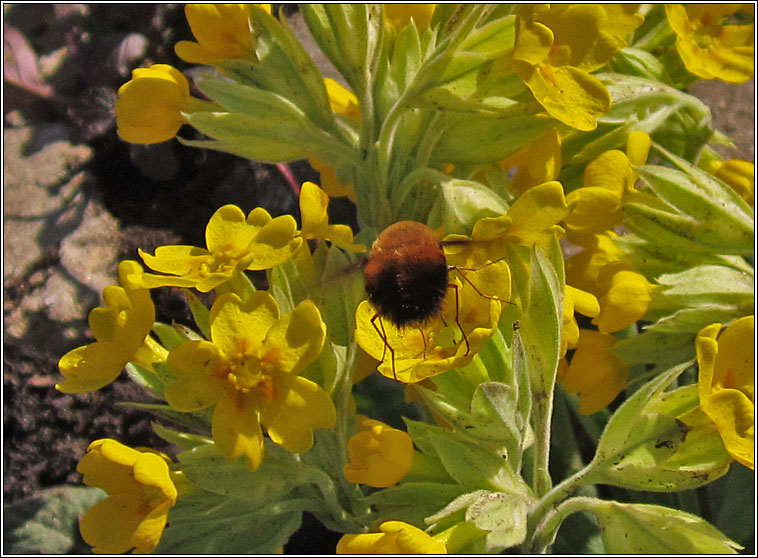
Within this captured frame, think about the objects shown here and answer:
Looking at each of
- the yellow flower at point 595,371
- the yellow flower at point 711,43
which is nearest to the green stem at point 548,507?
the yellow flower at point 595,371

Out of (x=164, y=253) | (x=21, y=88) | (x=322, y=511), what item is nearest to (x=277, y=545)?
(x=322, y=511)

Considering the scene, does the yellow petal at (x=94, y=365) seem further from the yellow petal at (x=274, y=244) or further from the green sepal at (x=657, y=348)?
the green sepal at (x=657, y=348)

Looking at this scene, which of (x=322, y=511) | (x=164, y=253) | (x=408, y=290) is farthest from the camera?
(x=322, y=511)

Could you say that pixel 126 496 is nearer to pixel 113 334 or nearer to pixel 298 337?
pixel 113 334

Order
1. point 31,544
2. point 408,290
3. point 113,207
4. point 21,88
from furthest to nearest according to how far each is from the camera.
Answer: point 21,88 → point 113,207 → point 31,544 → point 408,290

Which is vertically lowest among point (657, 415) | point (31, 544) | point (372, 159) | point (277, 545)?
point (31, 544)

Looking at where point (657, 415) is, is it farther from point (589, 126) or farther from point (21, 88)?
point (21, 88)
